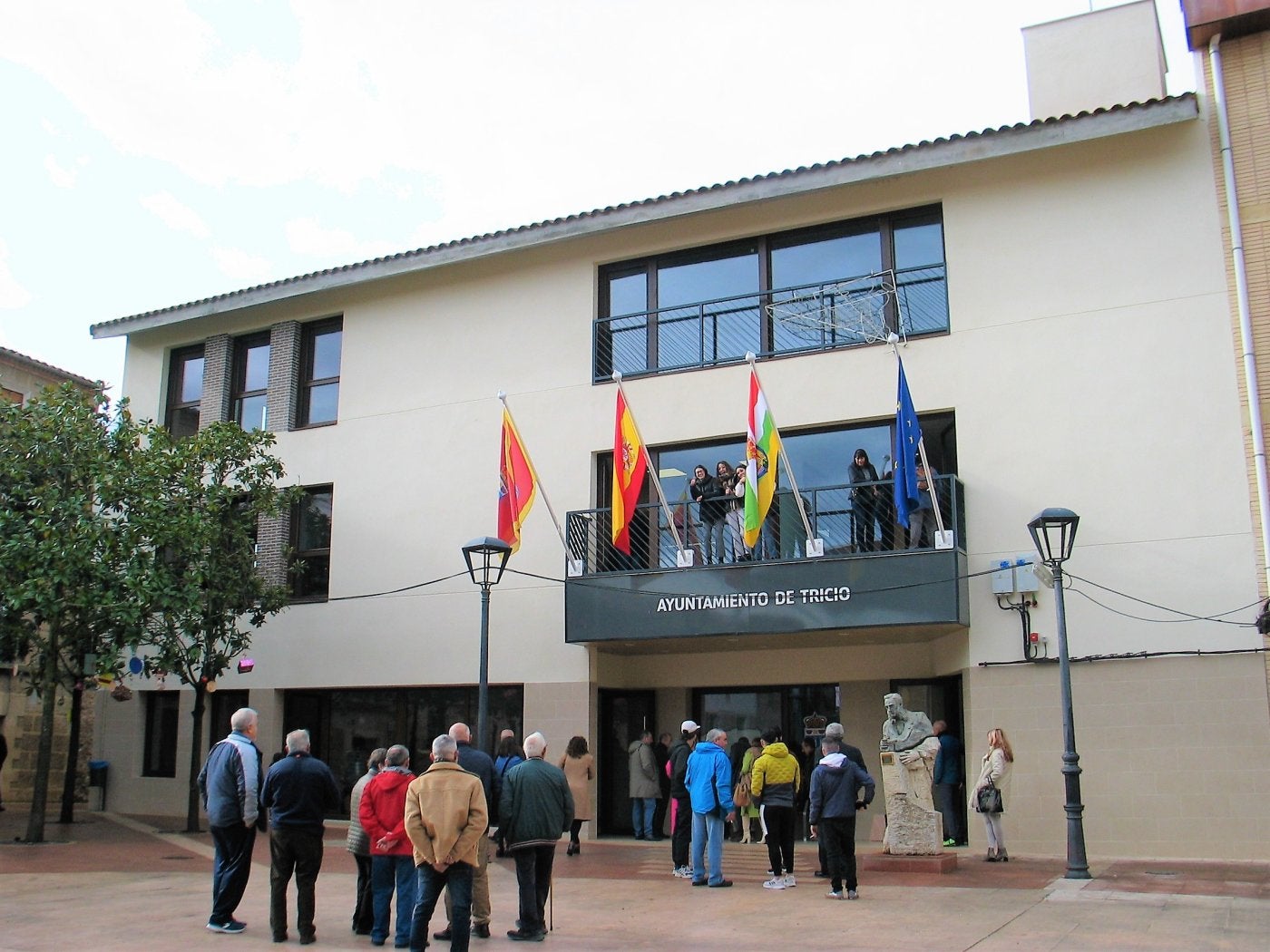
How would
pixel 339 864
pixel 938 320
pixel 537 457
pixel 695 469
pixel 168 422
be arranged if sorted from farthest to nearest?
pixel 168 422 → pixel 537 457 → pixel 695 469 → pixel 938 320 → pixel 339 864

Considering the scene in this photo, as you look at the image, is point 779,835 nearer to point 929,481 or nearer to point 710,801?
point 710,801

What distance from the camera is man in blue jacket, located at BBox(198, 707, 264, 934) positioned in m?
9.60

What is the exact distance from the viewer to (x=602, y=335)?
1883cm

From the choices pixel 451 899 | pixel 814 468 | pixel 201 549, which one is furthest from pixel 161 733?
pixel 451 899

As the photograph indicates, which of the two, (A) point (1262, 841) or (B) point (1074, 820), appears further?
(A) point (1262, 841)

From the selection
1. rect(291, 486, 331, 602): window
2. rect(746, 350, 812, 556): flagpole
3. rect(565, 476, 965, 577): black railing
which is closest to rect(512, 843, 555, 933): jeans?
rect(746, 350, 812, 556): flagpole

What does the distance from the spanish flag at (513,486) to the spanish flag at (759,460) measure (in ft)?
9.81

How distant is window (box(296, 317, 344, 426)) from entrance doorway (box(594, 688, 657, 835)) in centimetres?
701

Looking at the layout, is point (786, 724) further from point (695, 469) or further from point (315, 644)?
point (315, 644)

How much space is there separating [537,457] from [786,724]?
5.37 metres

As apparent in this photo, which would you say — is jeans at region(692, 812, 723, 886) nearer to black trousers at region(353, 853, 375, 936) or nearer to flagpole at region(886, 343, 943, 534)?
black trousers at region(353, 853, 375, 936)

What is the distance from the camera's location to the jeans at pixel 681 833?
1346 cm

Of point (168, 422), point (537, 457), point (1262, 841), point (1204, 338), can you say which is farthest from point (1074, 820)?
point (168, 422)

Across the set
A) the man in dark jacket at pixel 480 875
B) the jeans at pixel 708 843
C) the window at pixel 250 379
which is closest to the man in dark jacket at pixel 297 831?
the man in dark jacket at pixel 480 875
